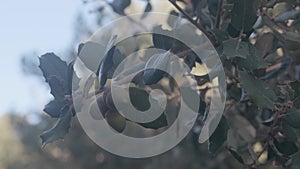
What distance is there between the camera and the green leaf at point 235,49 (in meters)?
0.62

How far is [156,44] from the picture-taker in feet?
2.33

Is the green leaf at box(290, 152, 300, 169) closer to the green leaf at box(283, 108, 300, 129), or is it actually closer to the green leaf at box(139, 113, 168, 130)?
the green leaf at box(283, 108, 300, 129)

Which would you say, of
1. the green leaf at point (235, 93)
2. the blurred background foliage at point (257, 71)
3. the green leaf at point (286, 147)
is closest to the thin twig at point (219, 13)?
the blurred background foliage at point (257, 71)

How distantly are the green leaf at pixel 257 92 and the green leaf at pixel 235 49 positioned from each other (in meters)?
0.03

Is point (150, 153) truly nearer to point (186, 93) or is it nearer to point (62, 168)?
point (186, 93)

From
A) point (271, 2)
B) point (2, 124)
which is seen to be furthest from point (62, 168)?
point (271, 2)

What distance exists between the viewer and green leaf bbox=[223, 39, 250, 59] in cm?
62

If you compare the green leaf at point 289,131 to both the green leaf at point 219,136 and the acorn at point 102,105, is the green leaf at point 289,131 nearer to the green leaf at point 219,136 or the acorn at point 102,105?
the green leaf at point 219,136

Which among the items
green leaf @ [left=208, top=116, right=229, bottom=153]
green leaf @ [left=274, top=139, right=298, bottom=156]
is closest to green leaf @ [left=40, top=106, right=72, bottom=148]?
green leaf @ [left=208, top=116, right=229, bottom=153]

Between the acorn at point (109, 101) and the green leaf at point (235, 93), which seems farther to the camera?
the green leaf at point (235, 93)

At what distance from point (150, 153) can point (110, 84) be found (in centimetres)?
20

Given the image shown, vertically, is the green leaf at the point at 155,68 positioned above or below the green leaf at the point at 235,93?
above

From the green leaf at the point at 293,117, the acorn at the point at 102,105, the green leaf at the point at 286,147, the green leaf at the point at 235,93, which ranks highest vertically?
the acorn at the point at 102,105

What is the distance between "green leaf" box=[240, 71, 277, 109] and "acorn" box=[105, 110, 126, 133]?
16 cm
